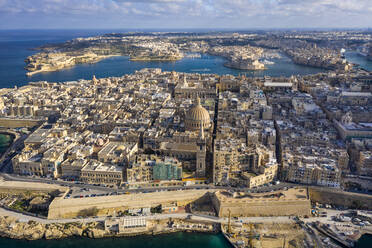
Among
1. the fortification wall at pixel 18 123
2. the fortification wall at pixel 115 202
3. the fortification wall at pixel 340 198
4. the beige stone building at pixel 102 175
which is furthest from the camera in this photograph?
the fortification wall at pixel 18 123

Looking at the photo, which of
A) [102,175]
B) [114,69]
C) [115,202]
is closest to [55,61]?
[114,69]

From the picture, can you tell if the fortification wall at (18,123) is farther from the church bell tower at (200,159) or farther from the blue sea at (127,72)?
the church bell tower at (200,159)

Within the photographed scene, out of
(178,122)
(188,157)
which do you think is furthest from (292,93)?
(188,157)

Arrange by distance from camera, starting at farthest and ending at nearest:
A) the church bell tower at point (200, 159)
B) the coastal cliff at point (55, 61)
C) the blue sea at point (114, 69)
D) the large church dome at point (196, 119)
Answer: the coastal cliff at point (55, 61), the blue sea at point (114, 69), the large church dome at point (196, 119), the church bell tower at point (200, 159)

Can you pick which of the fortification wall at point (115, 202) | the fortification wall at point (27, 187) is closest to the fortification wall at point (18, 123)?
the fortification wall at point (27, 187)

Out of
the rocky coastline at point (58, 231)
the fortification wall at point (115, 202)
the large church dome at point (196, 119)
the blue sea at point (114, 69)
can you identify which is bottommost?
the rocky coastline at point (58, 231)

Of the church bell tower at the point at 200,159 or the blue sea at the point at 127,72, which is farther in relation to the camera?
the church bell tower at the point at 200,159

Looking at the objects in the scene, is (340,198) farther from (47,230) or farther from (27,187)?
(27,187)
